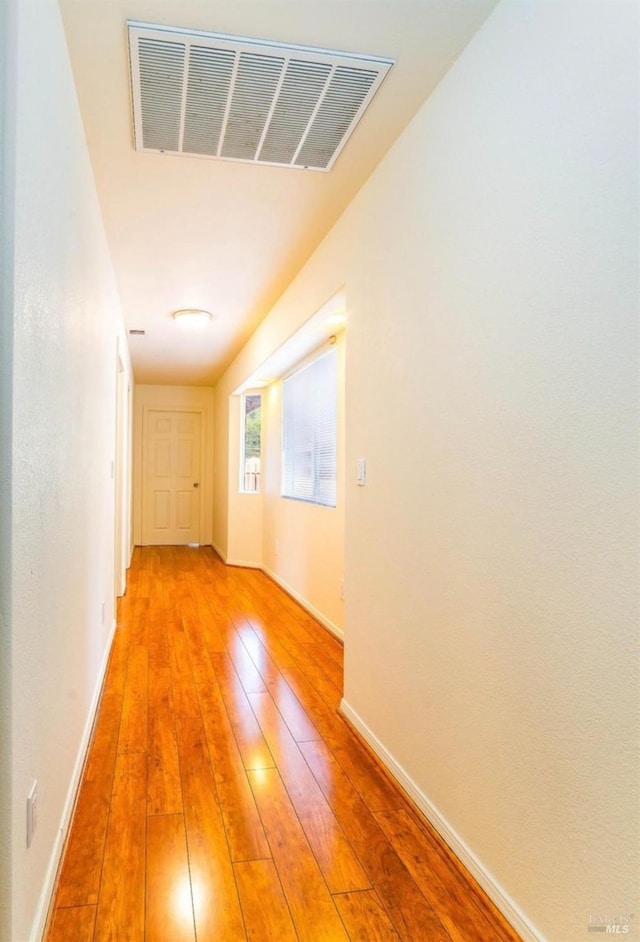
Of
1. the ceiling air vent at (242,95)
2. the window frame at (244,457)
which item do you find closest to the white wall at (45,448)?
the ceiling air vent at (242,95)

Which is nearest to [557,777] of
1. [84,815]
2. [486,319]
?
[486,319]

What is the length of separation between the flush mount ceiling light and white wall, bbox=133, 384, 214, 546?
3.85 metres

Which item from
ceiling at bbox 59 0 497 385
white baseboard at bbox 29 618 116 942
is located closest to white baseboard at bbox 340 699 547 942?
white baseboard at bbox 29 618 116 942

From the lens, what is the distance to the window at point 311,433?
13.8 feet

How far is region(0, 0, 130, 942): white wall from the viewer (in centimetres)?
112

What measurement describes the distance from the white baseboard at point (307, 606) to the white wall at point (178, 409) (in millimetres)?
2643

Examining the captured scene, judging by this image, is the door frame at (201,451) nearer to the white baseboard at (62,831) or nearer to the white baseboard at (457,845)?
the white baseboard at (62,831)

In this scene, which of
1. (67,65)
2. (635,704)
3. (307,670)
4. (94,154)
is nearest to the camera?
(635,704)

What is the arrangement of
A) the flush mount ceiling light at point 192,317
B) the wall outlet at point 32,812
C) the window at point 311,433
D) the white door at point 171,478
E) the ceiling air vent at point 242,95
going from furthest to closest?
the white door at point 171,478 < the flush mount ceiling light at point 192,317 < the window at point 311,433 < the ceiling air vent at point 242,95 < the wall outlet at point 32,812

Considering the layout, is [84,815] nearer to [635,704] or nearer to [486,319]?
[635,704]

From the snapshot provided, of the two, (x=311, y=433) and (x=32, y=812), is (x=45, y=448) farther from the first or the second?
(x=311, y=433)

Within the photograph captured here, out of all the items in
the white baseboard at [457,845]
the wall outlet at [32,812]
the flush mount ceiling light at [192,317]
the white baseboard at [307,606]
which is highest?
the flush mount ceiling light at [192,317]

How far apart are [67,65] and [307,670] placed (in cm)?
285

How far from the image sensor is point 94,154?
2.28m
